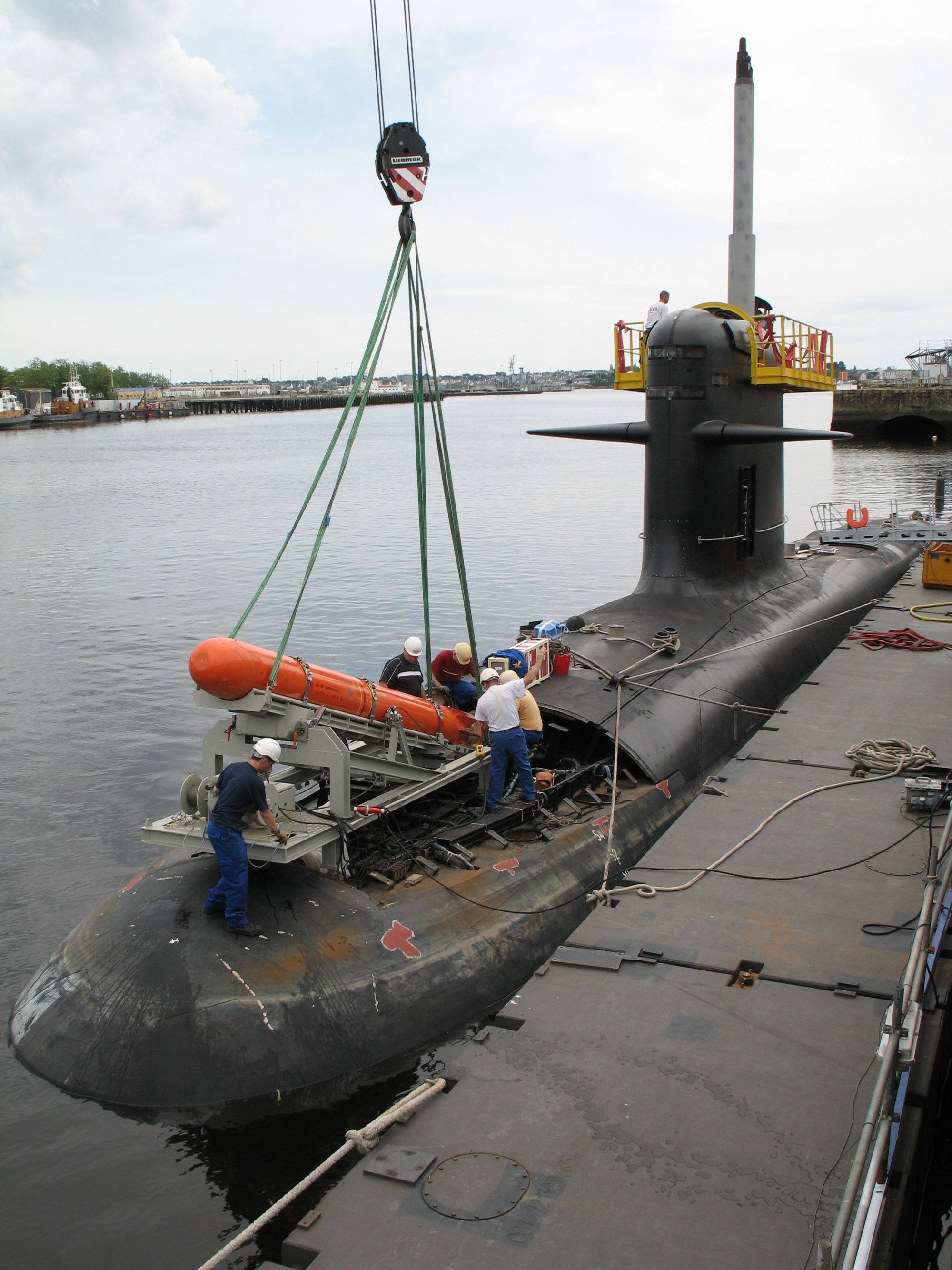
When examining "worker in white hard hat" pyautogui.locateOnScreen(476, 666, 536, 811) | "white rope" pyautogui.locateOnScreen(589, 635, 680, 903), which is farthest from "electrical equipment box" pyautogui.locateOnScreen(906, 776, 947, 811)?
"worker in white hard hat" pyautogui.locateOnScreen(476, 666, 536, 811)

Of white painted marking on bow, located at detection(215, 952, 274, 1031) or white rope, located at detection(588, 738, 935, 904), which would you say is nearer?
white painted marking on bow, located at detection(215, 952, 274, 1031)

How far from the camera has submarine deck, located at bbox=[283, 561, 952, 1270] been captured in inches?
198

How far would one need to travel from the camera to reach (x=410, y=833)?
11.2 meters

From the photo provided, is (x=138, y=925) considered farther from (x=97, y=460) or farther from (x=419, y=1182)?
(x=97, y=460)

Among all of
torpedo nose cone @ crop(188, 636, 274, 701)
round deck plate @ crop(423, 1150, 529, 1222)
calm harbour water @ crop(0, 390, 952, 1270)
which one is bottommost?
calm harbour water @ crop(0, 390, 952, 1270)

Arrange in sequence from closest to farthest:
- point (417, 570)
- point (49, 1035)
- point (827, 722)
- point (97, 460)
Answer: point (49, 1035) → point (827, 722) → point (417, 570) → point (97, 460)

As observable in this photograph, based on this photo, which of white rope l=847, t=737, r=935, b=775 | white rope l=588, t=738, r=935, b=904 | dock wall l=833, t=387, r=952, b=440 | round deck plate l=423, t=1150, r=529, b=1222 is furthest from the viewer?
dock wall l=833, t=387, r=952, b=440

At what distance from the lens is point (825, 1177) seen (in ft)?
17.4

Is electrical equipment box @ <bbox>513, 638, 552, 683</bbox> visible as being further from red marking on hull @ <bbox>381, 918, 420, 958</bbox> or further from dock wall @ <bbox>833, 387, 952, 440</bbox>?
dock wall @ <bbox>833, 387, 952, 440</bbox>

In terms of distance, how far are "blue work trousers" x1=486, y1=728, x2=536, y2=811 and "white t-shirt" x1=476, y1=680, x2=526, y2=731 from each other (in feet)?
0.23

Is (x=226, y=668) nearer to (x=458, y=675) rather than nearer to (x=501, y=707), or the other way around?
(x=501, y=707)

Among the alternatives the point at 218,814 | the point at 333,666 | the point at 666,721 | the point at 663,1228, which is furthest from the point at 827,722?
the point at 333,666

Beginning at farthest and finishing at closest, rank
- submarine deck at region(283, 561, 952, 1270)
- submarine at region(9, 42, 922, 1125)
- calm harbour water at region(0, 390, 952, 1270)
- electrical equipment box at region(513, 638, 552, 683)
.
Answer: electrical equipment box at region(513, 638, 552, 683), submarine at region(9, 42, 922, 1125), calm harbour water at region(0, 390, 952, 1270), submarine deck at region(283, 561, 952, 1270)

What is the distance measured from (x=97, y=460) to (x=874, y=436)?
207 feet
